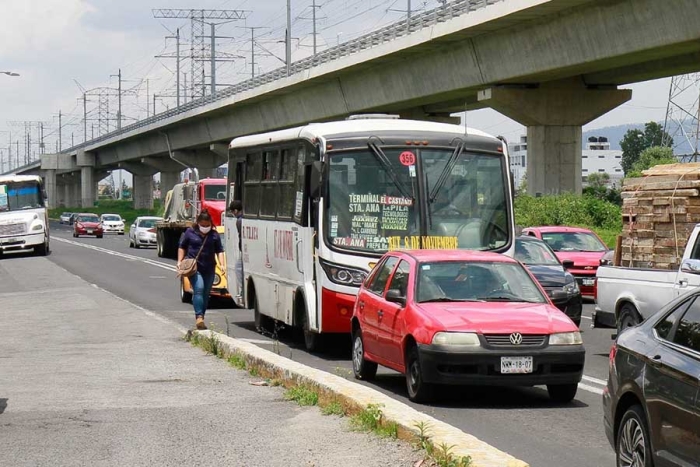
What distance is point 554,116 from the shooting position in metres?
47.8

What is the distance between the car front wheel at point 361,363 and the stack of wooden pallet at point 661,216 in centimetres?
460

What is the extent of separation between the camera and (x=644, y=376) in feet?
25.5

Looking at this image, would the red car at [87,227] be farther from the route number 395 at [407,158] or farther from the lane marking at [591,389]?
the lane marking at [591,389]

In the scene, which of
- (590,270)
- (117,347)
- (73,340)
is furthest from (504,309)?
(590,270)

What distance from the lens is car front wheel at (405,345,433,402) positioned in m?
12.4

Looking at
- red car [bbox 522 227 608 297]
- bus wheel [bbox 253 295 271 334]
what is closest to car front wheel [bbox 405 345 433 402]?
bus wheel [bbox 253 295 271 334]

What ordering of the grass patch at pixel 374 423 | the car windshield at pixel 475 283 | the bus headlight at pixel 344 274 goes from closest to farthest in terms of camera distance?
the grass patch at pixel 374 423 < the car windshield at pixel 475 283 < the bus headlight at pixel 344 274

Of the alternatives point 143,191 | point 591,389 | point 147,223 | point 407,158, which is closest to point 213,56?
point 147,223

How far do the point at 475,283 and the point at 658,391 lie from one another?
20.0ft

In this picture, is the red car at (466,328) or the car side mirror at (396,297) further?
the car side mirror at (396,297)

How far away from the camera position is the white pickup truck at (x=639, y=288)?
15.3 meters

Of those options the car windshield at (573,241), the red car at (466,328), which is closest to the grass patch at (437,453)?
the red car at (466,328)

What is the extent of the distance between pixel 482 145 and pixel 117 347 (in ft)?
18.3

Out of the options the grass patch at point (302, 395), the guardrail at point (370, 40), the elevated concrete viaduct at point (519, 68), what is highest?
the guardrail at point (370, 40)
